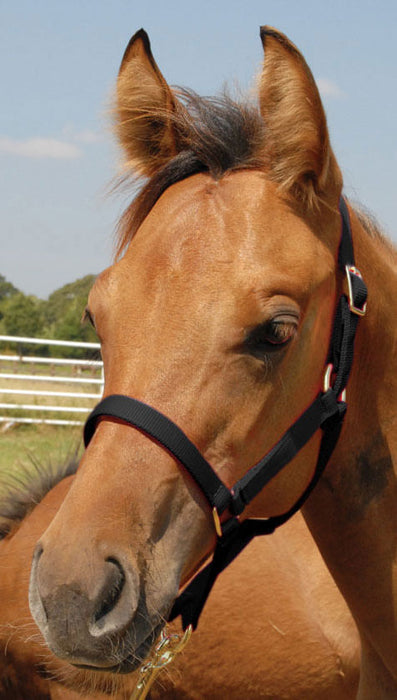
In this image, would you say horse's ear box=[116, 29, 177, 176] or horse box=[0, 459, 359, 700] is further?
horse box=[0, 459, 359, 700]

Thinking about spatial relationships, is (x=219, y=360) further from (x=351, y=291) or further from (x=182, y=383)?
(x=351, y=291)

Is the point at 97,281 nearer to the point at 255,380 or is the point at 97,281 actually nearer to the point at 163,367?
the point at 163,367

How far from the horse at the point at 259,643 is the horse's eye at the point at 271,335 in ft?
4.98

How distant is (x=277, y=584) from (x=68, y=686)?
102cm

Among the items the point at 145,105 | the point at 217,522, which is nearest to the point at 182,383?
the point at 217,522

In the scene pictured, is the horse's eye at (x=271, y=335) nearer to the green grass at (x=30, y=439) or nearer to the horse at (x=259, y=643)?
the horse at (x=259, y=643)

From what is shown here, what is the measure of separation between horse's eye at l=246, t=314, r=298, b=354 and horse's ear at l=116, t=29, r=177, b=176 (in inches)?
33.2

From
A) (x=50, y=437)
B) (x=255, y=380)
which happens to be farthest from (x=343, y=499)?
(x=50, y=437)

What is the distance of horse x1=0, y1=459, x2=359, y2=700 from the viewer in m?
2.91

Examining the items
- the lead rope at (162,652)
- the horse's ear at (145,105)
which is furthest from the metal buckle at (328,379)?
the horse's ear at (145,105)

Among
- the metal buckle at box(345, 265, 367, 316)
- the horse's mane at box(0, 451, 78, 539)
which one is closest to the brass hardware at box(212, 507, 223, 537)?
the metal buckle at box(345, 265, 367, 316)

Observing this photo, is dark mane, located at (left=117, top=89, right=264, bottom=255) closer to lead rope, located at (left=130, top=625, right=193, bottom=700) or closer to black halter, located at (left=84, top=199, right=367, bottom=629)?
black halter, located at (left=84, top=199, right=367, bottom=629)

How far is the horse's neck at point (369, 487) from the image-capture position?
2.21m

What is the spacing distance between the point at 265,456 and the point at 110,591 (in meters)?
0.59
